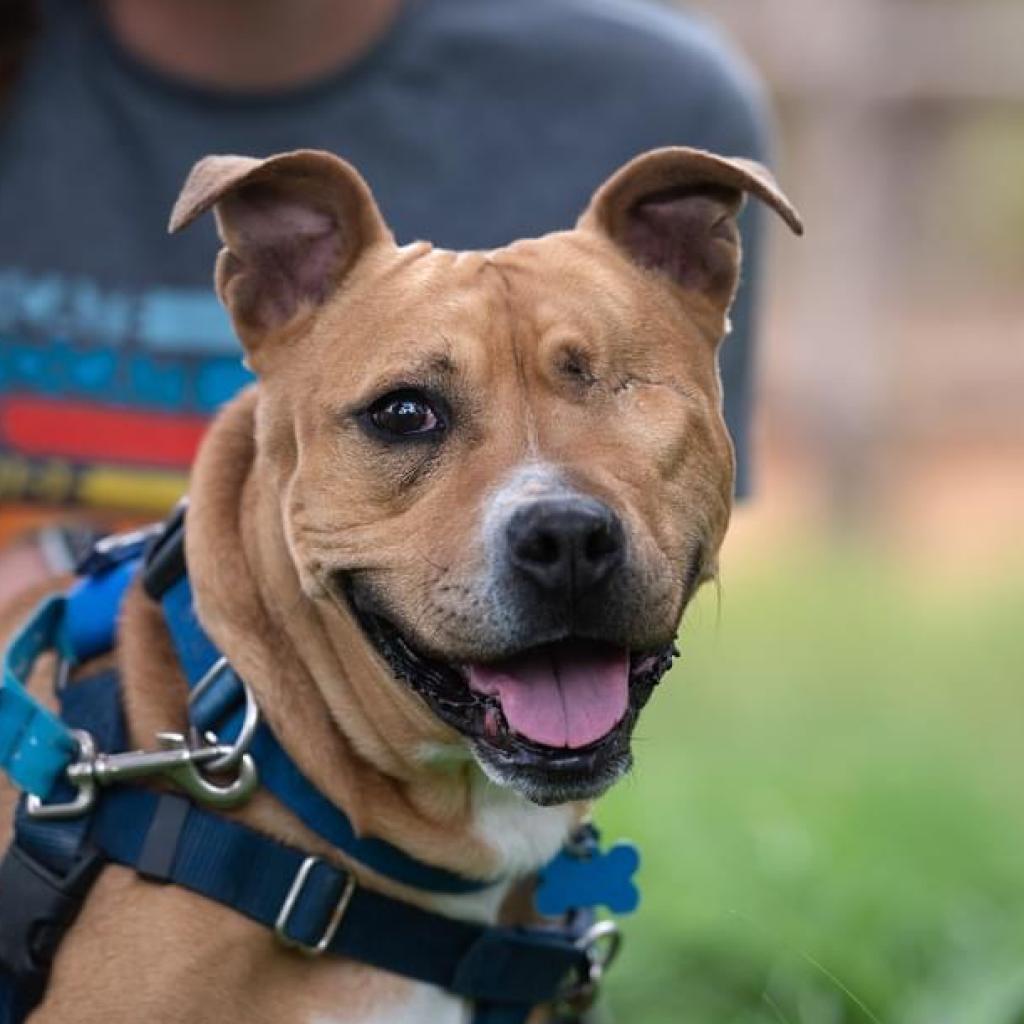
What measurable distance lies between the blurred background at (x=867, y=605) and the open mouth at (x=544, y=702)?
0.88 meters

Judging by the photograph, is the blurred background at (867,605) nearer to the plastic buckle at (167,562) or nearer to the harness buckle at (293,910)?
the harness buckle at (293,910)

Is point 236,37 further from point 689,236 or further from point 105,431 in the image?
point 689,236

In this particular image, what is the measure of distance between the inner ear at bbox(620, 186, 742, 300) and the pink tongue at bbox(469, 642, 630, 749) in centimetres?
78

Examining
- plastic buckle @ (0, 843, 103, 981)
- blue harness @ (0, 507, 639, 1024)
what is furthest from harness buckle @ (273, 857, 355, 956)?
plastic buckle @ (0, 843, 103, 981)

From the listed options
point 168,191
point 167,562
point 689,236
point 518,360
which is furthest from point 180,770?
point 168,191

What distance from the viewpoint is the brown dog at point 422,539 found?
2.96 metres

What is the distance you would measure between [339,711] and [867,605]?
5998 mm

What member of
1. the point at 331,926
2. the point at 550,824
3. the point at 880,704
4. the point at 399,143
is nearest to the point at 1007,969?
the point at 550,824

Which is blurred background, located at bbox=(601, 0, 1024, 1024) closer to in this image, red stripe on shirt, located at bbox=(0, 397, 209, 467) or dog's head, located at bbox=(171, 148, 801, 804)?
dog's head, located at bbox=(171, 148, 801, 804)

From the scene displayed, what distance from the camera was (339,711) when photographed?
3.21 metres

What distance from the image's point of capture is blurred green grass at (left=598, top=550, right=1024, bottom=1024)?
415 cm

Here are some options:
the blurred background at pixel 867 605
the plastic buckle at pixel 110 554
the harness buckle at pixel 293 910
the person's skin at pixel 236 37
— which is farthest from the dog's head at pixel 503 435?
the person's skin at pixel 236 37

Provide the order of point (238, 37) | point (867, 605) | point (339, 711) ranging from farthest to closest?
point (867, 605) → point (238, 37) → point (339, 711)

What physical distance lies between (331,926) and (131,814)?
34cm
